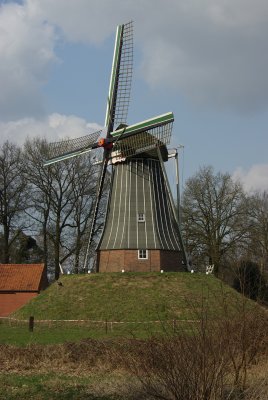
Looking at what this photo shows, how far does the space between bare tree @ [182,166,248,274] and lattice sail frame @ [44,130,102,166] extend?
13157 millimetres

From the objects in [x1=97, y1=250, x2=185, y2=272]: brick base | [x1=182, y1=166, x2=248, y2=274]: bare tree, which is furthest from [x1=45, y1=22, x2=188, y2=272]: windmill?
[x1=182, y1=166, x2=248, y2=274]: bare tree

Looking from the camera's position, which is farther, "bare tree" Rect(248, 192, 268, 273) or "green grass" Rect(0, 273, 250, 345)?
"bare tree" Rect(248, 192, 268, 273)

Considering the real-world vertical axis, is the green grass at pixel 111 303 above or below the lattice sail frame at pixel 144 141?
below

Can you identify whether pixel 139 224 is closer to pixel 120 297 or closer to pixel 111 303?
pixel 120 297

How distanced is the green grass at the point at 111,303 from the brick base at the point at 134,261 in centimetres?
133

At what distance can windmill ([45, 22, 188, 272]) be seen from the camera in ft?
97.4

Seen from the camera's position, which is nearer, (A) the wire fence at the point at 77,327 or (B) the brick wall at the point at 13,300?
(A) the wire fence at the point at 77,327

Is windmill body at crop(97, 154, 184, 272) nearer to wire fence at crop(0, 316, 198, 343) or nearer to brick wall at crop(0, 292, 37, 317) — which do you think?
wire fence at crop(0, 316, 198, 343)

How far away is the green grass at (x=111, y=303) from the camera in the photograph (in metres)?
23.1

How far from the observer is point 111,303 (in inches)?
1001

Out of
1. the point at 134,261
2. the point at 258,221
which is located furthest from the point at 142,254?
Result: the point at 258,221

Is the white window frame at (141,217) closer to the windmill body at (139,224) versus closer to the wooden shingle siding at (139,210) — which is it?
the windmill body at (139,224)

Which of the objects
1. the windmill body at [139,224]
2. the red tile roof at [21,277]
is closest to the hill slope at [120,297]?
the windmill body at [139,224]

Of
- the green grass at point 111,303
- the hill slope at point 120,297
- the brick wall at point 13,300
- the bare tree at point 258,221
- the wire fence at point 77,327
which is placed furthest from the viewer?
the bare tree at point 258,221
